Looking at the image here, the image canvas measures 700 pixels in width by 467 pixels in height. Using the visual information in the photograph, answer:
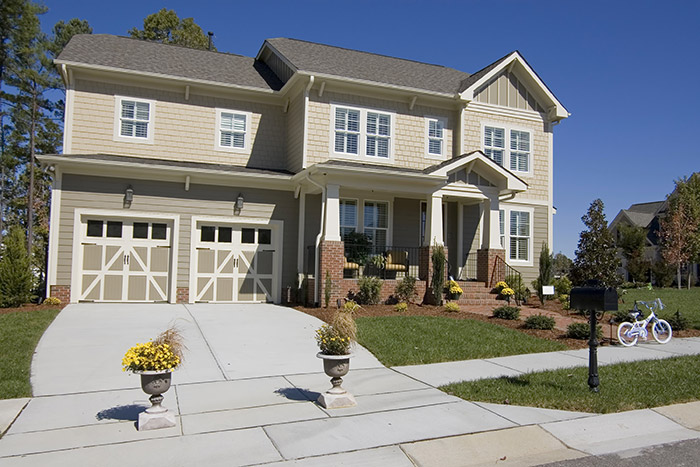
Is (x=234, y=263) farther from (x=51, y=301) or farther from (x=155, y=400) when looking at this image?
(x=155, y=400)

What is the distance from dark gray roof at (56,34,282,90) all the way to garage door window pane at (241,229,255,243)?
4.70m

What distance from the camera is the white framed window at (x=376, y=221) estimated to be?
17922 mm

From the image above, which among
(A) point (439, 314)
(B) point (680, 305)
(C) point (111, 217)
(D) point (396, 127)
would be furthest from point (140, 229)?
(B) point (680, 305)

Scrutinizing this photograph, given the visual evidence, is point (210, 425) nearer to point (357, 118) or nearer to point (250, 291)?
point (250, 291)

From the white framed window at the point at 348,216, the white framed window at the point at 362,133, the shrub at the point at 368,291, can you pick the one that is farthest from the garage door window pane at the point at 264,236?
the shrub at the point at 368,291

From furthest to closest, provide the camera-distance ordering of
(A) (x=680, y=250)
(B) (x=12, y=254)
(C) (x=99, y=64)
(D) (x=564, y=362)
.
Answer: (A) (x=680, y=250)
(C) (x=99, y=64)
(B) (x=12, y=254)
(D) (x=564, y=362)

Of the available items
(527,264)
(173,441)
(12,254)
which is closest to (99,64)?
(12,254)

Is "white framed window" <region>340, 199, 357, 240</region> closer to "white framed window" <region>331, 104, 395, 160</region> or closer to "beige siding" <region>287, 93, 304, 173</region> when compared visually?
"white framed window" <region>331, 104, 395, 160</region>

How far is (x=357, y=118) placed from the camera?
17.7 m

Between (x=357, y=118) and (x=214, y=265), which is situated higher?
(x=357, y=118)

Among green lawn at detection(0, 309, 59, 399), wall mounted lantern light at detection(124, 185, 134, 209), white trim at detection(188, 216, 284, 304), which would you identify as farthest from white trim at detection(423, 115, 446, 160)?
green lawn at detection(0, 309, 59, 399)

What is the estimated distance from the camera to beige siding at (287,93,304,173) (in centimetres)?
1703

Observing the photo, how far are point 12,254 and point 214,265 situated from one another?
17.3 ft

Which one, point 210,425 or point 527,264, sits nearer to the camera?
point 210,425
